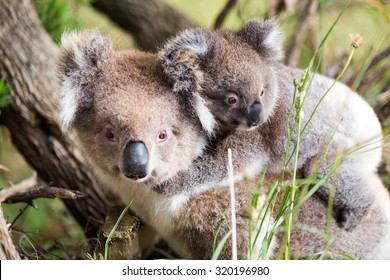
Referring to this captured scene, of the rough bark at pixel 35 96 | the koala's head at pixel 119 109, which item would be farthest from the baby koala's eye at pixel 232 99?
the rough bark at pixel 35 96

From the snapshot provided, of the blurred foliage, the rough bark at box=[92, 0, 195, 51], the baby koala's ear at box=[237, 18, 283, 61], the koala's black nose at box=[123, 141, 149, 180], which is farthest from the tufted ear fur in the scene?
the rough bark at box=[92, 0, 195, 51]

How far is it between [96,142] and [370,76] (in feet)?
9.27

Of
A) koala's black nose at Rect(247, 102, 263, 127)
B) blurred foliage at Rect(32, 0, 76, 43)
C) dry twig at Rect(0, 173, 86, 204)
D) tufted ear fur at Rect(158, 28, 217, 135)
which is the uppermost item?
tufted ear fur at Rect(158, 28, 217, 135)

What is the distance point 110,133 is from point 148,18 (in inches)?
116

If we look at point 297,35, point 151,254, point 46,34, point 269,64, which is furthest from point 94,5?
point 269,64

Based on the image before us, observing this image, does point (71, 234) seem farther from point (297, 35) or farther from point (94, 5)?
point (297, 35)

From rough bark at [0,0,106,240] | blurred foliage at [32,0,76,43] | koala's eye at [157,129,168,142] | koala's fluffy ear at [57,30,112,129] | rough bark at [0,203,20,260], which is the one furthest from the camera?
blurred foliage at [32,0,76,43]

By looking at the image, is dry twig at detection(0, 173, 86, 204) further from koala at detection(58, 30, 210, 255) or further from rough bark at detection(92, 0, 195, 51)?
rough bark at detection(92, 0, 195, 51)

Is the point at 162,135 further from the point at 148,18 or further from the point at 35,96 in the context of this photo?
the point at 148,18

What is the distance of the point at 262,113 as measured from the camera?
10.6 ft

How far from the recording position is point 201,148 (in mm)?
3457

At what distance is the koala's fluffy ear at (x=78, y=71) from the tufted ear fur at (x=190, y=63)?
0.35 m

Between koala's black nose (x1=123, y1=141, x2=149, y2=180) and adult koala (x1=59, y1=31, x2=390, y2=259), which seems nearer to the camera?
koala's black nose (x1=123, y1=141, x2=149, y2=180)

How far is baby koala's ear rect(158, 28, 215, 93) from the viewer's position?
324 centimetres
